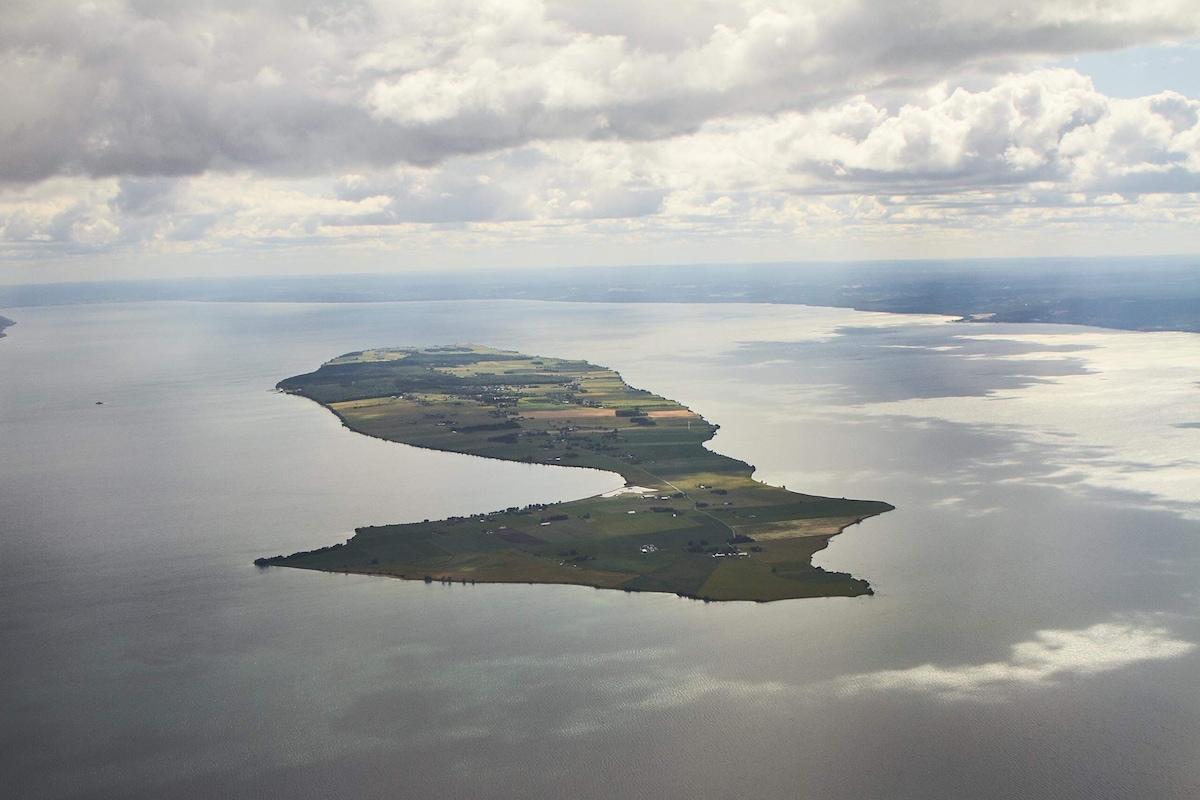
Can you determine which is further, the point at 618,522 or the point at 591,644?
the point at 618,522

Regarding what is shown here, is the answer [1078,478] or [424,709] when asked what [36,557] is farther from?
[1078,478]

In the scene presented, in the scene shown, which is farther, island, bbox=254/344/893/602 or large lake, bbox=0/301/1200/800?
island, bbox=254/344/893/602

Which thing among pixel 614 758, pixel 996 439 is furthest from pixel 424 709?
pixel 996 439

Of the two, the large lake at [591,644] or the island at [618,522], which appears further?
the island at [618,522]

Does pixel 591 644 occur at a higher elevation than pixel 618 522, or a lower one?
lower
